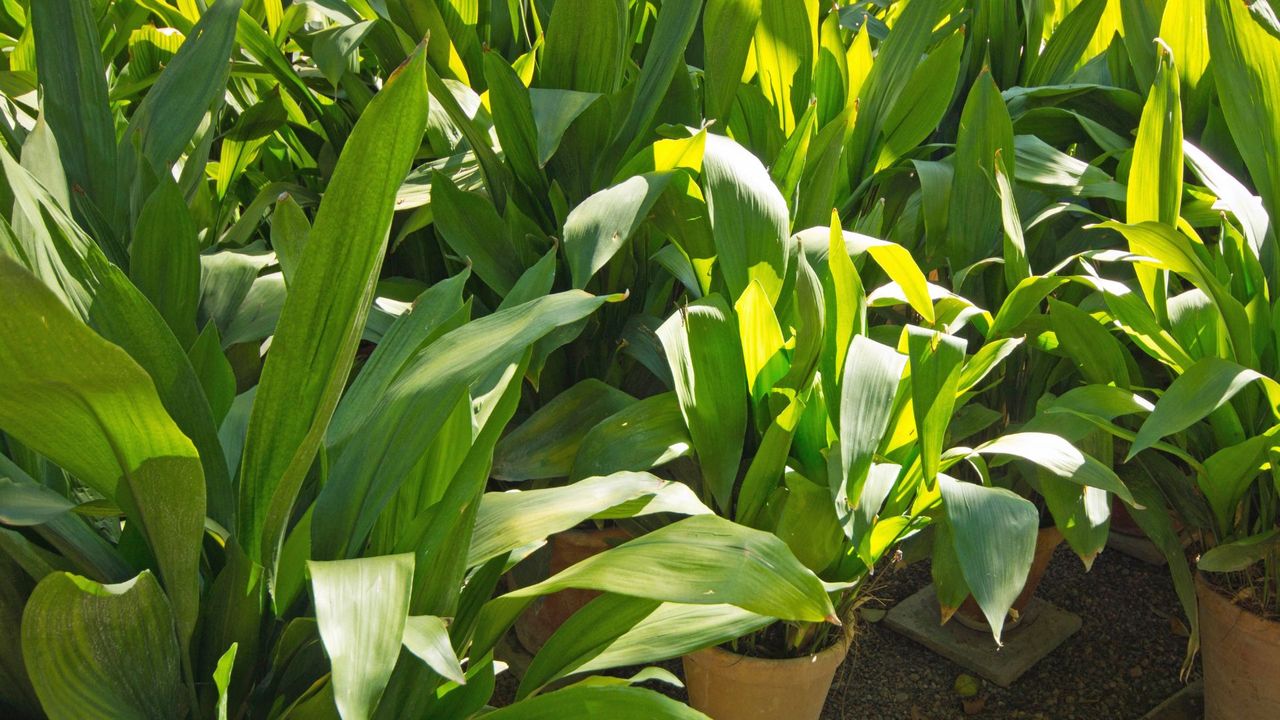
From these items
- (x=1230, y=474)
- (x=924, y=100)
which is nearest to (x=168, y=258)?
(x=924, y=100)

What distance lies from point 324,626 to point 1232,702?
1092 mm

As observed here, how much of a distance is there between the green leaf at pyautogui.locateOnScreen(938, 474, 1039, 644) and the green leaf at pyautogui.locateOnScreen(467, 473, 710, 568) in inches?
10.2

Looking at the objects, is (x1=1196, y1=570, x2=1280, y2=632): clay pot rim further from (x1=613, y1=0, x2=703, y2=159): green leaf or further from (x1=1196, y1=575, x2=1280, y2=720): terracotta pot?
(x1=613, y1=0, x2=703, y2=159): green leaf

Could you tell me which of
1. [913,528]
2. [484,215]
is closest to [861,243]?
[913,528]

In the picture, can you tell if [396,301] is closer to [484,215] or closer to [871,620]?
[484,215]

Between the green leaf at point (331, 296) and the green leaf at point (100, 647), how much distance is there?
9cm

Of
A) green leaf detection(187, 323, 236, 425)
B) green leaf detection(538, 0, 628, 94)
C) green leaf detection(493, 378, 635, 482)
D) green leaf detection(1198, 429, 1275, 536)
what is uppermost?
green leaf detection(538, 0, 628, 94)

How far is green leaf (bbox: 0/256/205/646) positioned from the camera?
574 mm

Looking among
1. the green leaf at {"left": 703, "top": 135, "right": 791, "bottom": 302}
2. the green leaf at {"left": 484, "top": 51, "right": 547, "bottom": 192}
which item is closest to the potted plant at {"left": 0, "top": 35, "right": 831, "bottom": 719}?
the green leaf at {"left": 703, "top": 135, "right": 791, "bottom": 302}

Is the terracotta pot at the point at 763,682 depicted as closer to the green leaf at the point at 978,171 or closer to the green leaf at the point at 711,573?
the green leaf at the point at 711,573

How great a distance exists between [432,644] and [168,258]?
55cm

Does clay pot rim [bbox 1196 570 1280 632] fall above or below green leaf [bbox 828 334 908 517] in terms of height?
below

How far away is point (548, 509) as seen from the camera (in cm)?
86

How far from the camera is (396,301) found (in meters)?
1.35
